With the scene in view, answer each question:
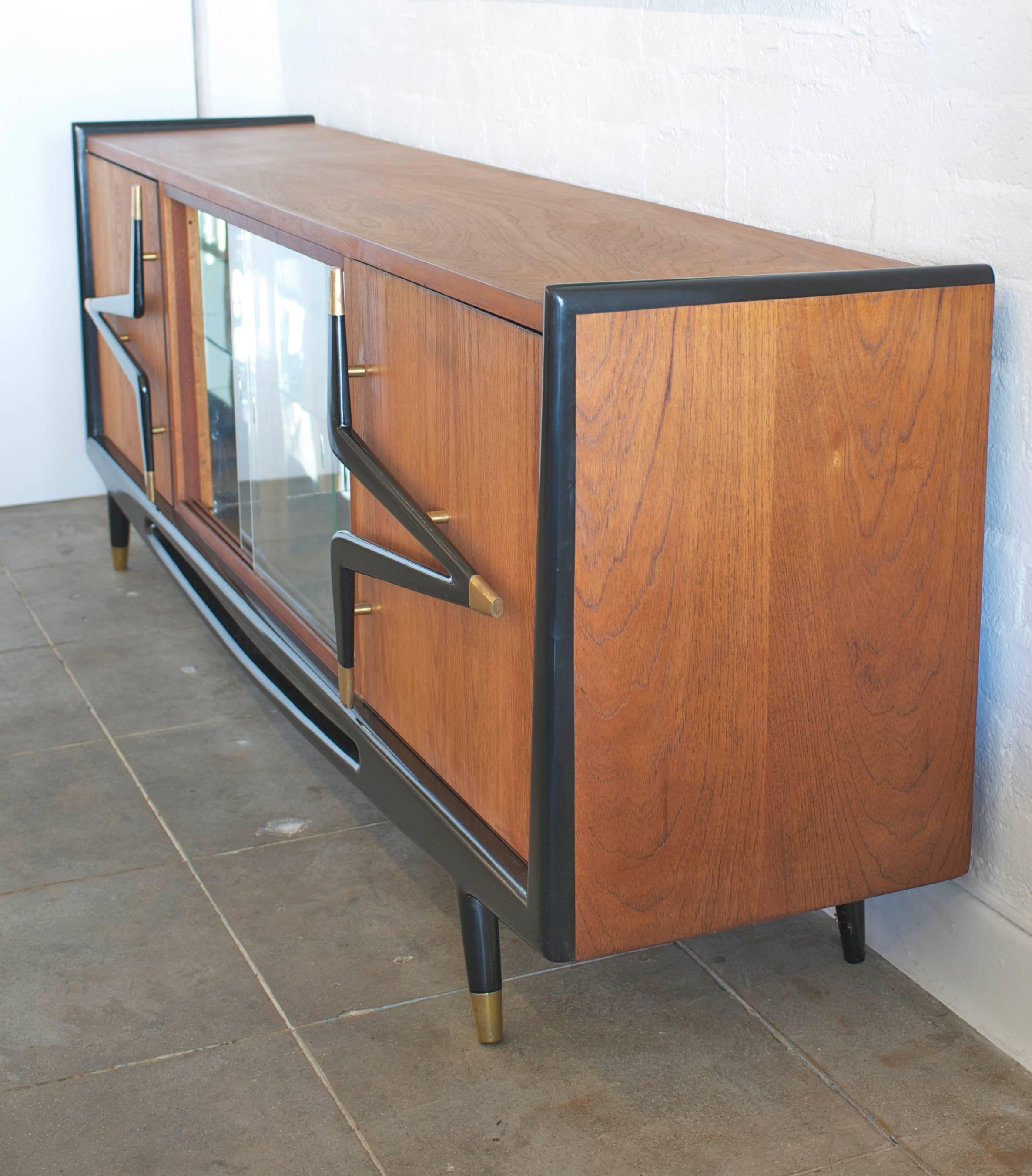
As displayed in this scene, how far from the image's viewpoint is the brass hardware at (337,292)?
167 cm

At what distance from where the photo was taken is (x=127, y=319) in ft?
8.91

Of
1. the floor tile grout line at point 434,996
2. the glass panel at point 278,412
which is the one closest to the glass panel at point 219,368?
the glass panel at point 278,412

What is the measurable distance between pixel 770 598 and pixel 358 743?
2.25ft

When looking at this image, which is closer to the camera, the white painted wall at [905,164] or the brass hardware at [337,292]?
the white painted wall at [905,164]

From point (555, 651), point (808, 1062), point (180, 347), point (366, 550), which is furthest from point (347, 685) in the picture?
point (180, 347)

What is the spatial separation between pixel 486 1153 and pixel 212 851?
76 centimetres

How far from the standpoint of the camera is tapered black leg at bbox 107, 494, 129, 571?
3.09m

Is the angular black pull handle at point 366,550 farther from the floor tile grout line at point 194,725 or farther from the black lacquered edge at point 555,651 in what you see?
the floor tile grout line at point 194,725

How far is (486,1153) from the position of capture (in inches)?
56.0

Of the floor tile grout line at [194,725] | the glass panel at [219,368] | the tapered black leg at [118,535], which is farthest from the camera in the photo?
the tapered black leg at [118,535]

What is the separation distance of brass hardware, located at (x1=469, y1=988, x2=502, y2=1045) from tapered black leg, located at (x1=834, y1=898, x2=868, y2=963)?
0.45 meters

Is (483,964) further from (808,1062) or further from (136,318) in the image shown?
(136,318)

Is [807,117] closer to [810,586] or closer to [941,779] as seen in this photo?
[810,586]

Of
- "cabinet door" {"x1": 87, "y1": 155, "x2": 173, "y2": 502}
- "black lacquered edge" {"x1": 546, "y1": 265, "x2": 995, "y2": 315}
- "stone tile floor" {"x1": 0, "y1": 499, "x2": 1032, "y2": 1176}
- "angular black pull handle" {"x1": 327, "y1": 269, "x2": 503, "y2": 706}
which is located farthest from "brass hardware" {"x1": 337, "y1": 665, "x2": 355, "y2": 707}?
"cabinet door" {"x1": 87, "y1": 155, "x2": 173, "y2": 502}
